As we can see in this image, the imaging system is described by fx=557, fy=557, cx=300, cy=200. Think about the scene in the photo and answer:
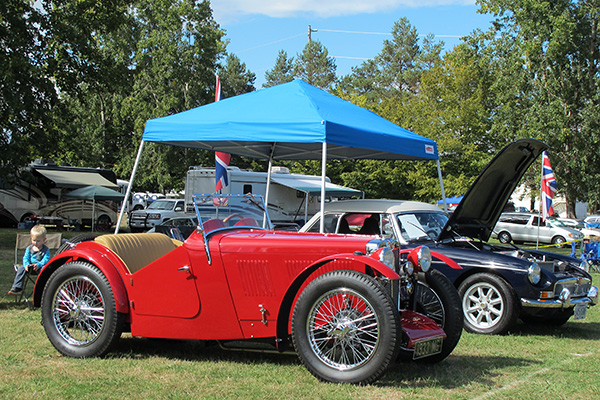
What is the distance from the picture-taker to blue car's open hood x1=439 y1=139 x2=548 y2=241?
6.29m

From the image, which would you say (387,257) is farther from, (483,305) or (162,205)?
(162,205)

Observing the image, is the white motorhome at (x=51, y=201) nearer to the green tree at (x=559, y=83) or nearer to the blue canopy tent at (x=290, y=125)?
the blue canopy tent at (x=290, y=125)

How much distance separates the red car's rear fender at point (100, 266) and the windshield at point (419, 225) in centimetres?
385

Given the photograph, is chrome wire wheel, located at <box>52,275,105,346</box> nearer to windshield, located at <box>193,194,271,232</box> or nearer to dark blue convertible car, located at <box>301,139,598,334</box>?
windshield, located at <box>193,194,271,232</box>

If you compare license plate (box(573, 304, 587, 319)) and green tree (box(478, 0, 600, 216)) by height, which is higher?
green tree (box(478, 0, 600, 216))

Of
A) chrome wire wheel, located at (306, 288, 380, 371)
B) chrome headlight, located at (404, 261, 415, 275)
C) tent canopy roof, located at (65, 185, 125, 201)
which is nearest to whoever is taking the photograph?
chrome wire wheel, located at (306, 288, 380, 371)

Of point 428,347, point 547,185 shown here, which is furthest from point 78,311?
point 547,185

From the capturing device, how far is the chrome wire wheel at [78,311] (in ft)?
15.8

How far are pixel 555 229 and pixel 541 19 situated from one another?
40.4 feet

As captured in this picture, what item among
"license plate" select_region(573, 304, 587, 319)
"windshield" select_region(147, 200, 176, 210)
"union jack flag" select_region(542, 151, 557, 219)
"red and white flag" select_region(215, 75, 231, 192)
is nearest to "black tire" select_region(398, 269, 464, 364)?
"license plate" select_region(573, 304, 587, 319)

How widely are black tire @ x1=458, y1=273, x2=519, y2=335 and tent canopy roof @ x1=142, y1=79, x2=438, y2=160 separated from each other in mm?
2633

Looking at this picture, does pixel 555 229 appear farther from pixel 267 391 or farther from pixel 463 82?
pixel 267 391

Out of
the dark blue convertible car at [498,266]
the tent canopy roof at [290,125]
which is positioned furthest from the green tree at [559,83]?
the dark blue convertible car at [498,266]

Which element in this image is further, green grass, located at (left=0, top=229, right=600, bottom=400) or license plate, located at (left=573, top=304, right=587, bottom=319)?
license plate, located at (left=573, top=304, right=587, bottom=319)
